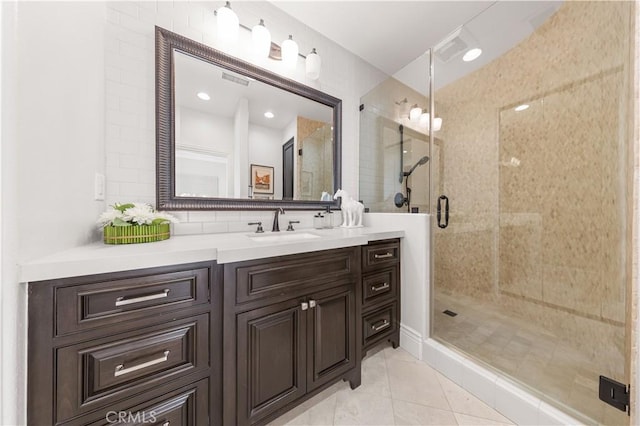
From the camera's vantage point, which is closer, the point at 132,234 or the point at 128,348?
the point at 128,348

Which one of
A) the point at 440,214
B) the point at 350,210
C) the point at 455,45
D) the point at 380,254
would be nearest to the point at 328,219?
the point at 350,210

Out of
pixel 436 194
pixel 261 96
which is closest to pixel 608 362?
pixel 436 194

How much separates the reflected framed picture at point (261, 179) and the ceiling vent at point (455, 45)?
1.63 metres

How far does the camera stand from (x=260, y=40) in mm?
1533

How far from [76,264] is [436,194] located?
6.42 ft

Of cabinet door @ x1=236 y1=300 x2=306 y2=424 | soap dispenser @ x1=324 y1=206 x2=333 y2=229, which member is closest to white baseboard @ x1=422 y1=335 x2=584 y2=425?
cabinet door @ x1=236 y1=300 x2=306 y2=424

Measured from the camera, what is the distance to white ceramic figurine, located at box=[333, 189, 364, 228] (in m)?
1.87

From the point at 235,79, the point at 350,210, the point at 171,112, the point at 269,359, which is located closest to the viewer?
the point at 269,359

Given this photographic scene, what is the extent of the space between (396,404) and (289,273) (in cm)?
97

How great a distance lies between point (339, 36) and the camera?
6.41ft

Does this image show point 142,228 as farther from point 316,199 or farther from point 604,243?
point 604,243

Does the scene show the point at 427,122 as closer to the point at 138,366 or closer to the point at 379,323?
the point at 379,323

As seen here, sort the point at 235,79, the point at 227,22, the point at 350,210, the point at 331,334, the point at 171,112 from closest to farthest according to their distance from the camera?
the point at 331,334
the point at 171,112
the point at 227,22
the point at 235,79
the point at 350,210

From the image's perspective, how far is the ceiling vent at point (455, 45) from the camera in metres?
1.66
